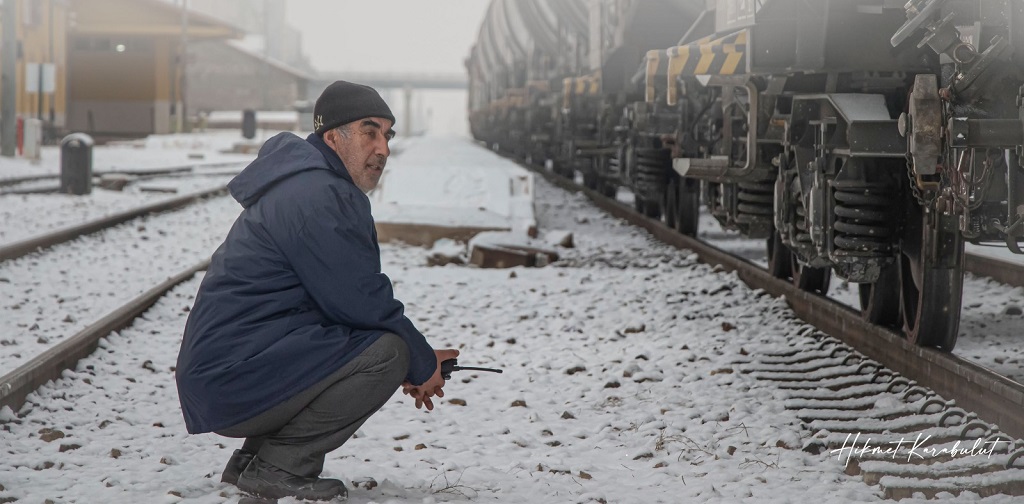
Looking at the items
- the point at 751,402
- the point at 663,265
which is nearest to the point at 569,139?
the point at 663,265

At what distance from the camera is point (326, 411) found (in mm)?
3676

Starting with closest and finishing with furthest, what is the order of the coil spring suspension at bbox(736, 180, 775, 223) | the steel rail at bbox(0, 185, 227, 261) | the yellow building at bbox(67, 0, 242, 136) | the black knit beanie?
the black knit beanie
the coil spring suspension at bbox(736, 180, 775, 223)
the steel rail at bbox(0, 185, 227, 261)
the yellow building at bbox(67, 0, 242, 136)

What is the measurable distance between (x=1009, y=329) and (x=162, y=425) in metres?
4.56

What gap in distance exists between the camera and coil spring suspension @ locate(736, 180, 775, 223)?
26.8 feet

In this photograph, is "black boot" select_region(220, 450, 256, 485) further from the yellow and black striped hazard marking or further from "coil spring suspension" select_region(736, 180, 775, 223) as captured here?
"coil spring suspension" select_region(736, 180, 775, 223)

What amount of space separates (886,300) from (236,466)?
3.82 meters

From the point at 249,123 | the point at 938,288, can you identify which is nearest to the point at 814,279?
the point at 938,288

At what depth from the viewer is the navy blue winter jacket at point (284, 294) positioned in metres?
3.47

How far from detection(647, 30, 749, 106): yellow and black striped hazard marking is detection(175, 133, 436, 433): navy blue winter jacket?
390cm

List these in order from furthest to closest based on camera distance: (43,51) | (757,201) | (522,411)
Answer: (43,51) → (757,201) → (522,411)

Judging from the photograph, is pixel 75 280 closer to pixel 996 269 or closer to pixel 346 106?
pixel 346 106

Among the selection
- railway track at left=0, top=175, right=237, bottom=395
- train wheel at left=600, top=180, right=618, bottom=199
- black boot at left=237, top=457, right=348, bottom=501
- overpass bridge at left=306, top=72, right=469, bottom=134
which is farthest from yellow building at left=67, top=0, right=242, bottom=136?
overpass bridge at left=306, top=72, right=469, bottom=134

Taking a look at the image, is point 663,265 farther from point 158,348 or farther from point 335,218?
point 335,218

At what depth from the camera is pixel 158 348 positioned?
22.1ft
